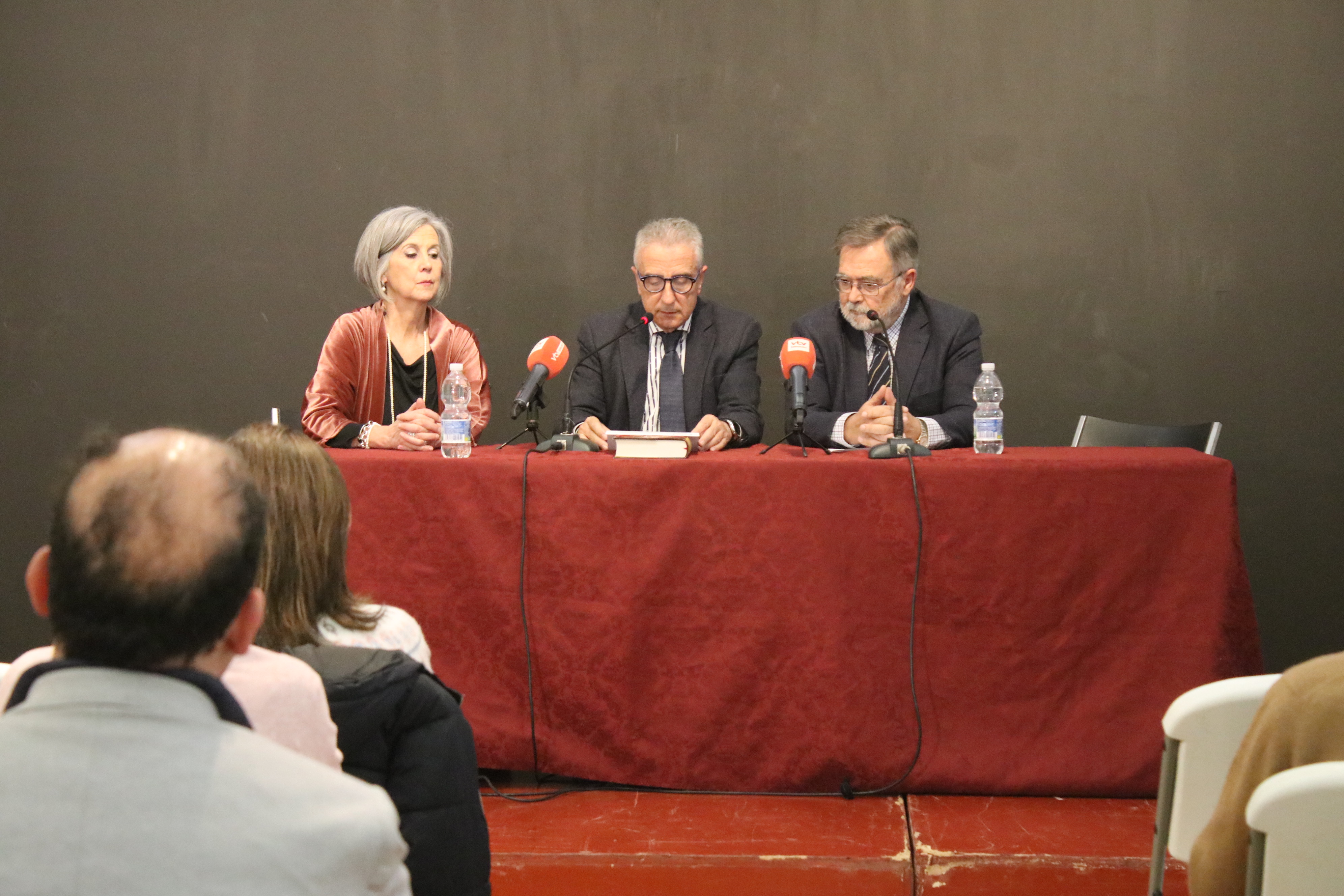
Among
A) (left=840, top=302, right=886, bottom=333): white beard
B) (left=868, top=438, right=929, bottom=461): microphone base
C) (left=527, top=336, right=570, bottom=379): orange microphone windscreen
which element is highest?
(left=840, top=302, right=886, bottom=333): white beard

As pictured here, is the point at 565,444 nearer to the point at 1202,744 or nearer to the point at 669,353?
the point at 669,353

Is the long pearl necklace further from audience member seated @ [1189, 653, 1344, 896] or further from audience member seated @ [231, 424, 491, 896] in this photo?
audience member seated @ [1189, 653, 1344, 896]

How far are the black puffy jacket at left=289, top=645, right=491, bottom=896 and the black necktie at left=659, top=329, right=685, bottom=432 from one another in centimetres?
217

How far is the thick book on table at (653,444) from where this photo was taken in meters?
2.63

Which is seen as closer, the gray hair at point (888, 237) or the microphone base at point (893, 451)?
the microphone base at point (893, 451)

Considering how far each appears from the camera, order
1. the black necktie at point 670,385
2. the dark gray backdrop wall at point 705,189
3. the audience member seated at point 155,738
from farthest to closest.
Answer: the dark gray backdrop wall at point 705,189 → the black necktie at point 670,385 → the audience member seated at point 155,738

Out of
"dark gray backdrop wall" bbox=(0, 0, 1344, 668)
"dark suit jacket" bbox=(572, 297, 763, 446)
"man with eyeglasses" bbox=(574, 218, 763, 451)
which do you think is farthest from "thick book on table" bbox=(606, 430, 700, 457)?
"dark gray backdrop wall" bbox=(0, 0, 1344, 668)

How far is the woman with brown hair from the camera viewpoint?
1.35 metres

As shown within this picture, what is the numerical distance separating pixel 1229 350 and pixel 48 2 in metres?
4.04

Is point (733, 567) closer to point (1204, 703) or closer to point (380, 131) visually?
point (1204, 703)

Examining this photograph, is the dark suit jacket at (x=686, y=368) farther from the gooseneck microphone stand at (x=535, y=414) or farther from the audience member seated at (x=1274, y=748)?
the audience member seated at (x=1274, y=748)

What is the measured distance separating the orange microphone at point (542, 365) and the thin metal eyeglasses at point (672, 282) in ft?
1.58

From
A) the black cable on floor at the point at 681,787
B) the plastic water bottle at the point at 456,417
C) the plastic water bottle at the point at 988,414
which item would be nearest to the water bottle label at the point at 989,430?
the plastic water bottle at the point at 988,414

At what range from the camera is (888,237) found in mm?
3232
